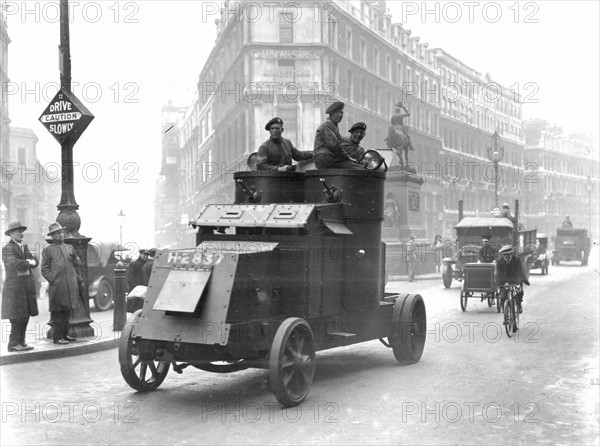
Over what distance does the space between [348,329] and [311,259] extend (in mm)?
1374

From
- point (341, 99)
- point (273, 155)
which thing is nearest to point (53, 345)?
point (273, 155)

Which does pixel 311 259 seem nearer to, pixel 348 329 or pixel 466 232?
pixel 348 329

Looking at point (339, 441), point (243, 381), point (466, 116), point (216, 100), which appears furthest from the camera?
point (466, 116)

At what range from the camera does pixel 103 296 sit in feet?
61.3

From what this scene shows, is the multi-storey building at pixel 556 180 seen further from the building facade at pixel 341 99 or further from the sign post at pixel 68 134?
the sign post at pixel 68 134

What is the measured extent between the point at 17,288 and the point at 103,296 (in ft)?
28.6

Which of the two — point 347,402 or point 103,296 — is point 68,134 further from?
point 103,296

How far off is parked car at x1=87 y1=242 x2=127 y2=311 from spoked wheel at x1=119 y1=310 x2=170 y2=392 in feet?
35.3

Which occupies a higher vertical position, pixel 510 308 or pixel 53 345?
pixel 510 308

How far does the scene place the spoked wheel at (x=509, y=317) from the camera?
1227cm

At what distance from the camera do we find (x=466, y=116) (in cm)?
7625

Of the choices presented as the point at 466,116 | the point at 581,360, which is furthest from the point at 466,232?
the point at 466,116

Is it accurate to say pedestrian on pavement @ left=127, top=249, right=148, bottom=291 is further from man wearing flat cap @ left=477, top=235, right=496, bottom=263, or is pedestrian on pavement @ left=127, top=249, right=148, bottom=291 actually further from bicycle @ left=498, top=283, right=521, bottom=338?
man wearing flat cap @ left=477, top=235, right=496, bottom=263

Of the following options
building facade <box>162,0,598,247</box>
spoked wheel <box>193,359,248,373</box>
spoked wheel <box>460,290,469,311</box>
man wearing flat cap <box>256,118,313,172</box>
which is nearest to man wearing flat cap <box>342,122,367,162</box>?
man wearing flat cap <box>256,118,313,172</box>
